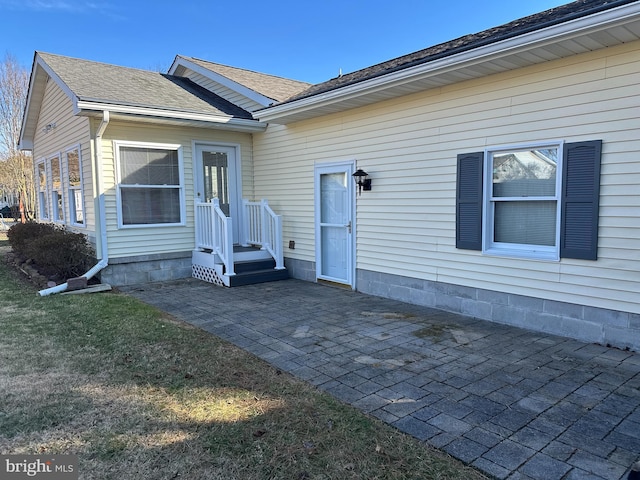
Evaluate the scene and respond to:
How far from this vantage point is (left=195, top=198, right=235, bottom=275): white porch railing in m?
7.08

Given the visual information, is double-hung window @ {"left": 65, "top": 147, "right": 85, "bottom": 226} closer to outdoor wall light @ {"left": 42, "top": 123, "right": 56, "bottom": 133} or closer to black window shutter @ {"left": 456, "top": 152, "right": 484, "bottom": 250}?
outdoor wall light @ {"left": 42, "top": 123, "right": 56, "bottom": 133}

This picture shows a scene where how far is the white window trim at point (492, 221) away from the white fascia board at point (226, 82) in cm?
462

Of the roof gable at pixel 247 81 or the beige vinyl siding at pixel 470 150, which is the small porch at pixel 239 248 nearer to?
the beige vinyl siding at pixel 470 150

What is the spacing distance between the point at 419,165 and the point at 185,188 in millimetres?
4448

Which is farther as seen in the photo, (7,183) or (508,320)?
(7,183)

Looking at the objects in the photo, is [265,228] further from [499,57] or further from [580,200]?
[580,200]

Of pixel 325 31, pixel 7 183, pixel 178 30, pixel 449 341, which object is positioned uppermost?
pixel 178 30

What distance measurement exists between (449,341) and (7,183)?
83.8ft

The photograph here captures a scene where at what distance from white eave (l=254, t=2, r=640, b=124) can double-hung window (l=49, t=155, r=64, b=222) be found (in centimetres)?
617

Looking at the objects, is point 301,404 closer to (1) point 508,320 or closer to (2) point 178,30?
(1) point 508,320

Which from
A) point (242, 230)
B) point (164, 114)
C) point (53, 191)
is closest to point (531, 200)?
point (242, 230)

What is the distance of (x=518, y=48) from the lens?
419cm

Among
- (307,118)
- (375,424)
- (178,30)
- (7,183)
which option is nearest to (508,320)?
(375,424)

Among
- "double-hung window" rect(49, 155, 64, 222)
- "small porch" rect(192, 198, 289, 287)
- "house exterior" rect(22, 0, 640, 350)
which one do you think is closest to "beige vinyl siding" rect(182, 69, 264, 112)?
"house exterior" rect(22, 0, 640, 350)
